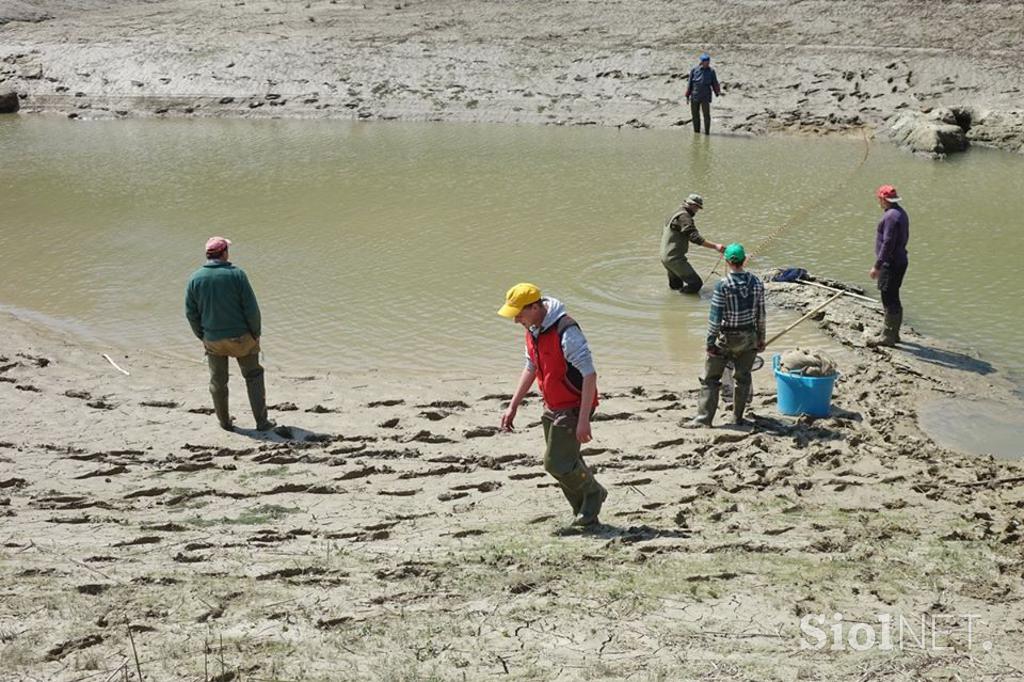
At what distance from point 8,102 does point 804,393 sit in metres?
28.7

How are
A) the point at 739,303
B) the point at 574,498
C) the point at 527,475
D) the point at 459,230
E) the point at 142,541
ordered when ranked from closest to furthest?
the point at 142,541
the point at 574,498
the point at 527,475
the point at 739,303
the point at 459,230

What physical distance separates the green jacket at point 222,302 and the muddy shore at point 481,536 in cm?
101

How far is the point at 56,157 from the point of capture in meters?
24.4

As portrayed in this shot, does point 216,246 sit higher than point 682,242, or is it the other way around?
point 216,246

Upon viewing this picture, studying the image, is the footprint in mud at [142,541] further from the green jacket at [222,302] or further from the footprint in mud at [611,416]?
the footprint in mud at [611,416]

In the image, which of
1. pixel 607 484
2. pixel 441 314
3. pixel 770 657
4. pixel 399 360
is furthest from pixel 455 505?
pixel 441 314

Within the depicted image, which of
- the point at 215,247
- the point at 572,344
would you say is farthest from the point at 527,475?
the point at 215,247

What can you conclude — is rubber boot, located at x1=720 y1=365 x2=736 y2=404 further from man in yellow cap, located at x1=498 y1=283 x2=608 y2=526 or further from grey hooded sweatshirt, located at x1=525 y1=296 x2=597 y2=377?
grey hooded sweatshirt, located at x1=525 y1=296 x2=597 y2=377

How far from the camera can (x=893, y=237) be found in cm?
1147

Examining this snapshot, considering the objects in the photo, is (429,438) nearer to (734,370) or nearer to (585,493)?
(585,493)

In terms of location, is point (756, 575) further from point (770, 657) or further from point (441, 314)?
point (441, 314)

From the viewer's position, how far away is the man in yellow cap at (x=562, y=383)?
6855mm

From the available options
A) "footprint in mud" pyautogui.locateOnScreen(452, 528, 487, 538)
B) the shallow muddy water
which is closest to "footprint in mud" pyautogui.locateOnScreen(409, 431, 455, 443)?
the shallow muddy water

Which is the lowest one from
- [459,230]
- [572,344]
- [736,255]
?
[459,230]
